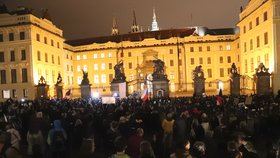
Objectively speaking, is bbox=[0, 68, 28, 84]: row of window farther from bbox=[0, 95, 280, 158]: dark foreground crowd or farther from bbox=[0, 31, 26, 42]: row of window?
bbox=[0, 95, 280, 158]: dark foreground crowd

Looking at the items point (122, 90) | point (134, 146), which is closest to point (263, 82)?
point (122, 90)

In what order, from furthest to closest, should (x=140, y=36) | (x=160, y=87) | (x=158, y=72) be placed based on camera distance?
(x=140, y=36)
(x=158, y=72)
(x=160, y=87)

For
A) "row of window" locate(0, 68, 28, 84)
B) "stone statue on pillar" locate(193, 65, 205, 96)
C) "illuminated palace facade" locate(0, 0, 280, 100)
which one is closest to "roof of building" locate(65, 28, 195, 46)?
"illuminated palace facade" locate(0, 0, 280, 100)

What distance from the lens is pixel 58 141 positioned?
10031 millimetres

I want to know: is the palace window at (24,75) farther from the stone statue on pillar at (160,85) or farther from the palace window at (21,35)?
the stone statue on pillar at (160,85)

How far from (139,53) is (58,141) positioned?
70176mm

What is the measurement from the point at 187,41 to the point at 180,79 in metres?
8.79

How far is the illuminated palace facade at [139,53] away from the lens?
4775 centimetres

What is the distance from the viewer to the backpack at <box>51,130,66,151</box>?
1005cm

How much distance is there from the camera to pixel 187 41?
257ft

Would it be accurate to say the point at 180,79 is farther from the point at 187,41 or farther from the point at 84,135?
the point at 84,135

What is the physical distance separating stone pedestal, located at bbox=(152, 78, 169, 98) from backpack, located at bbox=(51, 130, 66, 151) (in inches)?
1026

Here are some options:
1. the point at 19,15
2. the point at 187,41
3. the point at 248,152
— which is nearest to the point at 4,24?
the point at 19,15

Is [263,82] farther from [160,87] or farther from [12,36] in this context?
[12,36]
